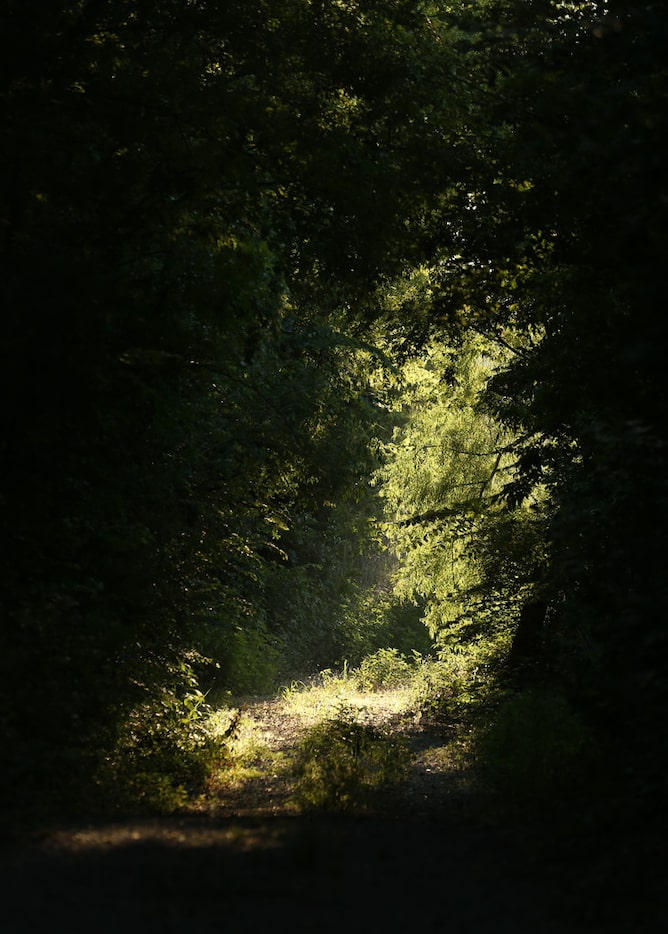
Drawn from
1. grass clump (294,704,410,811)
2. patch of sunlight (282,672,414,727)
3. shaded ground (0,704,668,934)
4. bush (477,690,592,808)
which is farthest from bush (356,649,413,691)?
shaded ground (0,704,668,934)

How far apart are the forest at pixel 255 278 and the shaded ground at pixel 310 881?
90 centimetres

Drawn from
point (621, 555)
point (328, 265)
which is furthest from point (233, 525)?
point (621, 555)

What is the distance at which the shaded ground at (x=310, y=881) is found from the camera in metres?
5.38

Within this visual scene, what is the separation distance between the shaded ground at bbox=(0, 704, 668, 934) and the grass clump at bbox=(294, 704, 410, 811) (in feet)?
5.54

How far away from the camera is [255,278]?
1113 centimetres

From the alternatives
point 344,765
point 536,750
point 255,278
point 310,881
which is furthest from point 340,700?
point 310,881

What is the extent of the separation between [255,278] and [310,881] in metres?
6.50

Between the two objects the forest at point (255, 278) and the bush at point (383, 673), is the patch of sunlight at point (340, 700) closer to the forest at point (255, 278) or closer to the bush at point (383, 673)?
the bush at point (383, 673)

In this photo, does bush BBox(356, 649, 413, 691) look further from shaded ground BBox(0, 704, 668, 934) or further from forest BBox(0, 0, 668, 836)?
shaded ground BBox(0, 704, 668, 934)

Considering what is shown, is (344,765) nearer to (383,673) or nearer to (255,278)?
(255,278)

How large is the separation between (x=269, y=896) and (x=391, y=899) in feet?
2.08

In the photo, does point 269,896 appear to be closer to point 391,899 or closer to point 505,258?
point 391,899

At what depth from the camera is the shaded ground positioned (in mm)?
5375

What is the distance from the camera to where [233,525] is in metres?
16.9
